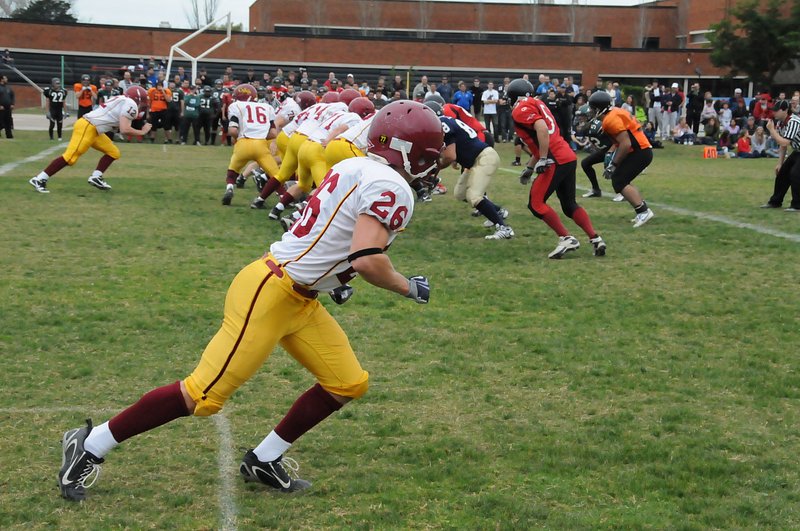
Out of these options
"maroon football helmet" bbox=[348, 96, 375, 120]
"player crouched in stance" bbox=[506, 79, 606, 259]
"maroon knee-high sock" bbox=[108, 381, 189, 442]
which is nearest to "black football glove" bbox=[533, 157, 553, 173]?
"player crouched in stance" bbox=[506, 79, 606, 259]

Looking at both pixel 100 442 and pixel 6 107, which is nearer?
pixel 100 442

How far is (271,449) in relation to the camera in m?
4.30

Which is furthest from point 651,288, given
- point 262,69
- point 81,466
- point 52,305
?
point 262,69

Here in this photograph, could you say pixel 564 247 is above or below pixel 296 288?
below

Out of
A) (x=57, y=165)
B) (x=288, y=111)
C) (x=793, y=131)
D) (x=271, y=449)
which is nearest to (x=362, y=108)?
(x=288, y=111)

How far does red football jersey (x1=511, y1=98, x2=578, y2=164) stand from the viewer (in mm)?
10414

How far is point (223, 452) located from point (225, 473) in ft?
0.86

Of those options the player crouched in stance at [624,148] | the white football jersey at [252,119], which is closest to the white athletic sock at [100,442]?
the player crouched in stance at [624,148]

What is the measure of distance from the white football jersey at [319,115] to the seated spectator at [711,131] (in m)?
21.9

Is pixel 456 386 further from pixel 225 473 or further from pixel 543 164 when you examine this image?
pixel 543 164

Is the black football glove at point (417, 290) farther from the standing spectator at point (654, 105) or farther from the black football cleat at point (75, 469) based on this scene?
the standing spectator at point (654, 105)

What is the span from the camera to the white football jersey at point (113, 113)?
14133mm

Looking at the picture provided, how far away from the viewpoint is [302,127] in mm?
12078

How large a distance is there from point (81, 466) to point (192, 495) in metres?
0.51
